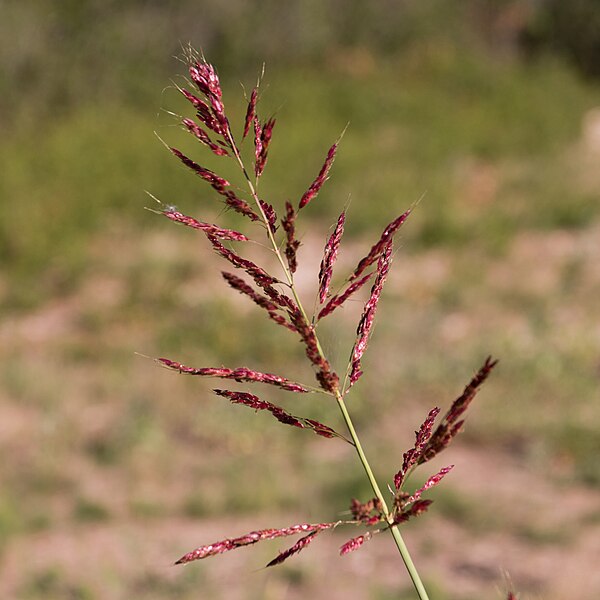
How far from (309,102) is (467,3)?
352 inches

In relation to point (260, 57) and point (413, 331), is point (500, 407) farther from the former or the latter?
point (260, 57)

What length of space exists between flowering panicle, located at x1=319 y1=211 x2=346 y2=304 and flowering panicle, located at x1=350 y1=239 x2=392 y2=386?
0.15ft

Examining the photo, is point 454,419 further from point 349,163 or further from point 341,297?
point 349,163

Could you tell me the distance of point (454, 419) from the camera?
0.91 metres

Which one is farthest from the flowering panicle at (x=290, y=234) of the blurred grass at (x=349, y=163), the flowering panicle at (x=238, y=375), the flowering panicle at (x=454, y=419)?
the blurred grass at (x=349, y=163)

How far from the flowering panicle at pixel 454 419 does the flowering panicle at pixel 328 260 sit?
0.19m

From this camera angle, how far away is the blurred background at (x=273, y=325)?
6301mm

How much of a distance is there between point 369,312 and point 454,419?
0.20 metres

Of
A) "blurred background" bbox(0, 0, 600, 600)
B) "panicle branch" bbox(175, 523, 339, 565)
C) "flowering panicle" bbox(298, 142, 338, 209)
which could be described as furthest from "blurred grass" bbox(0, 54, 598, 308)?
"panicle branch" bbox(175, 523, 339, 565)

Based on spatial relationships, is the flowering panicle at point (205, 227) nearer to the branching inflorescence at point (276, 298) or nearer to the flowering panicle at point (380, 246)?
the branching inflorescence at point (276, 298)

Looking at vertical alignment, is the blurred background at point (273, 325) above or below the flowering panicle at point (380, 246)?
above

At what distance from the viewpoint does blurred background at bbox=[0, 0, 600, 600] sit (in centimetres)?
630

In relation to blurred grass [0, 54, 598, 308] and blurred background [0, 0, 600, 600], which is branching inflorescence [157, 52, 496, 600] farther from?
blurred grass [0, 54, 598, 308]

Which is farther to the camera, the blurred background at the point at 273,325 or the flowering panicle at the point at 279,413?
the blurred background at the point at 273,325
